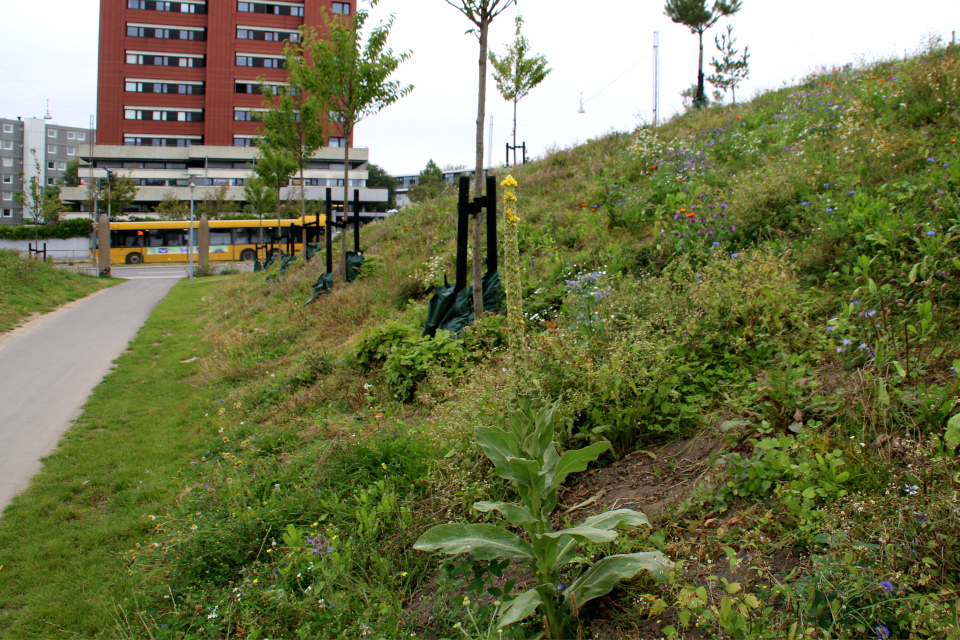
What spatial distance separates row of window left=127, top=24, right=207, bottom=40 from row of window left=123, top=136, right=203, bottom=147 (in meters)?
10.1

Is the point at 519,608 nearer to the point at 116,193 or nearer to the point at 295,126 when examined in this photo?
the point at 295,126

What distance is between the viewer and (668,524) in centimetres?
262

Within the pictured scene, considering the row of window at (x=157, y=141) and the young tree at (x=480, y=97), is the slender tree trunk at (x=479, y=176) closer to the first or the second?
the young tree at (x=480, y=97)

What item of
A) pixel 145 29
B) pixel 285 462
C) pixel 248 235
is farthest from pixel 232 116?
pixel 285 462

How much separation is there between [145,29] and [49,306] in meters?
58.1

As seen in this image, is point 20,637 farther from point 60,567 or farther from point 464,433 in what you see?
point 464,433

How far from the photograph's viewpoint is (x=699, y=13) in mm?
18859

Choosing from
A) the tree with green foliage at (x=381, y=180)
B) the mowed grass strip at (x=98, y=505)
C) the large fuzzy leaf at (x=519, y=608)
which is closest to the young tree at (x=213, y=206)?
the tree with green foliage at (x=381, y=180)

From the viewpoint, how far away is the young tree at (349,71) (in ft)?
37.2

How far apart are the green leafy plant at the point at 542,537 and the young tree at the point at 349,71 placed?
941 centimetres

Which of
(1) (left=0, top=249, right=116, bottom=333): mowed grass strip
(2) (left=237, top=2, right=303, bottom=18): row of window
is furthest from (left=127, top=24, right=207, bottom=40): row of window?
(1) (left=0, top=249, right=116, bottom=333): mowed grass strip

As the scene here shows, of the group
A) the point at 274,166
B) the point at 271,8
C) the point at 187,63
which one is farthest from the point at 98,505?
the point at 187,63

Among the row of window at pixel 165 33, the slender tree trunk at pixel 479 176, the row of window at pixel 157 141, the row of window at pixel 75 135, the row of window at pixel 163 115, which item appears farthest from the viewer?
the row of window at pixel 75 135

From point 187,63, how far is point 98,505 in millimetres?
69114
